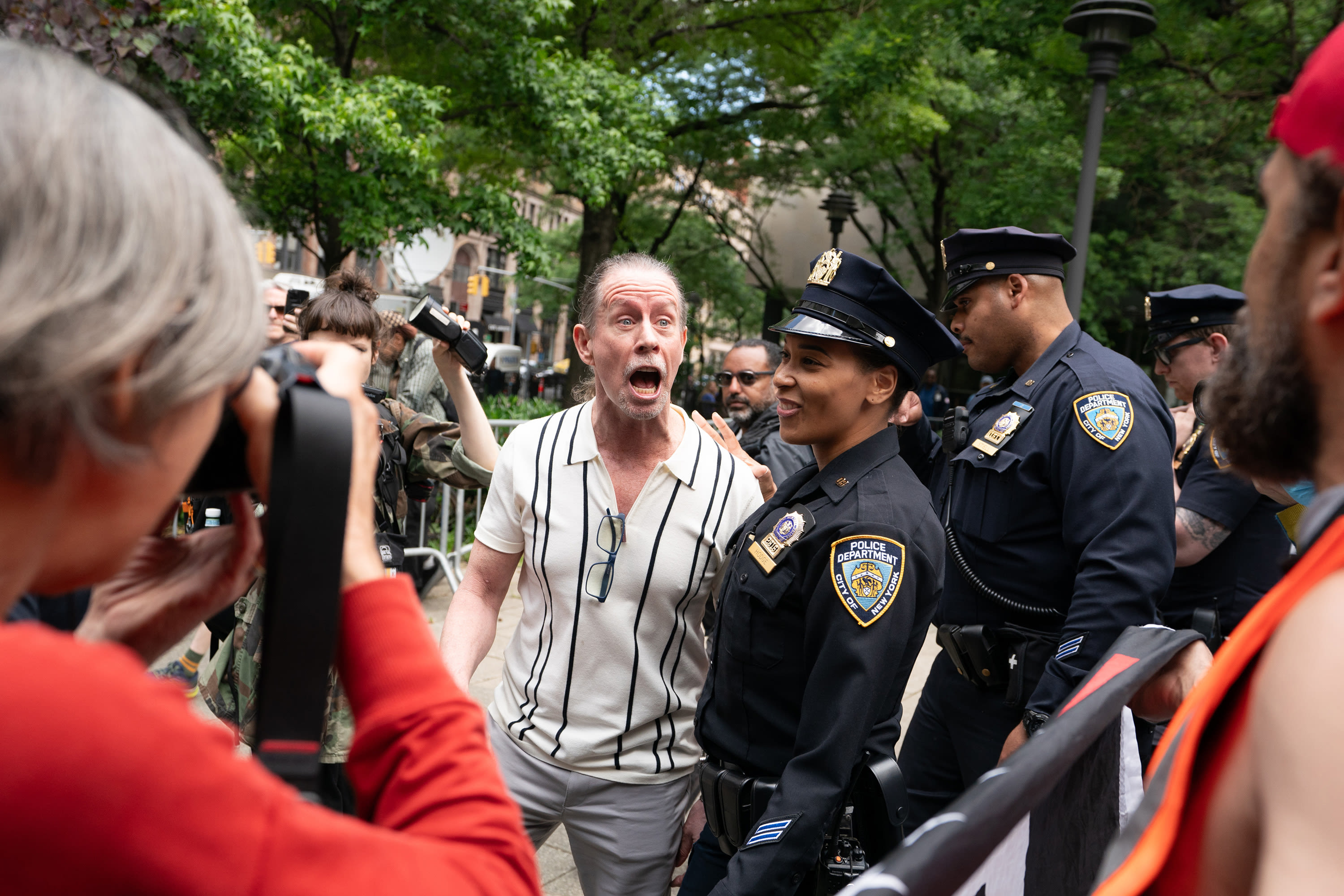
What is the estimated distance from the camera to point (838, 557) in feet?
7.54

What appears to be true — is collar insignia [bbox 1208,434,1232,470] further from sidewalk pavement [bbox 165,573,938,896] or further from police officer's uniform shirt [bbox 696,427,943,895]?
police officer's uniform shirt [bbox 696,427,943,895]

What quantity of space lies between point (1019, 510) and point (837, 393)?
0.94m

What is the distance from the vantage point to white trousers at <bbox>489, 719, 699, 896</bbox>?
269 centimetres

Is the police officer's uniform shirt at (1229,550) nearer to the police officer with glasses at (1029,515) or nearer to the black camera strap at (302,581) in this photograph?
the police officer with glasses at (1029,515)

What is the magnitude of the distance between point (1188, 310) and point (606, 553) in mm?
2952

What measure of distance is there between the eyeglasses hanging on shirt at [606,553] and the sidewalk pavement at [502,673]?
84 centimetres

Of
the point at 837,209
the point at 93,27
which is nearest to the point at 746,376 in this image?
the point at 93,27

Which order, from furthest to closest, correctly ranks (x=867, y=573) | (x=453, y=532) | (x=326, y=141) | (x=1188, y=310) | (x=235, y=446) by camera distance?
1. (x=326, y=141)
2. (x=453, y=532)
3. (x=1188, y=310)
4. (x=867, y=573)
5. (x=235, y=446)

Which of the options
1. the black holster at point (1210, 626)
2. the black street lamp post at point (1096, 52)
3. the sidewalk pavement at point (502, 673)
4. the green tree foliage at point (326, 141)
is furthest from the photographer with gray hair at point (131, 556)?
the green tree foliage at point (326, 141)

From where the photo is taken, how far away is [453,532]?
8172 mm

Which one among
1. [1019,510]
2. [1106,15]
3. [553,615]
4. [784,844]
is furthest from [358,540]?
[1106,15]

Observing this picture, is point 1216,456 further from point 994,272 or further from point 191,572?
point 191,572

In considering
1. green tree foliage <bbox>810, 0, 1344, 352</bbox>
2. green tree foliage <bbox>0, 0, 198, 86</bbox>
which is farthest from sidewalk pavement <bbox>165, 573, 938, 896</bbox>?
green tree foliage <bbox>810, 0, 1344, 352</bbox>

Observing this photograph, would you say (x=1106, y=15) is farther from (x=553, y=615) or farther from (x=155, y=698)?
(x=155, y=698)
